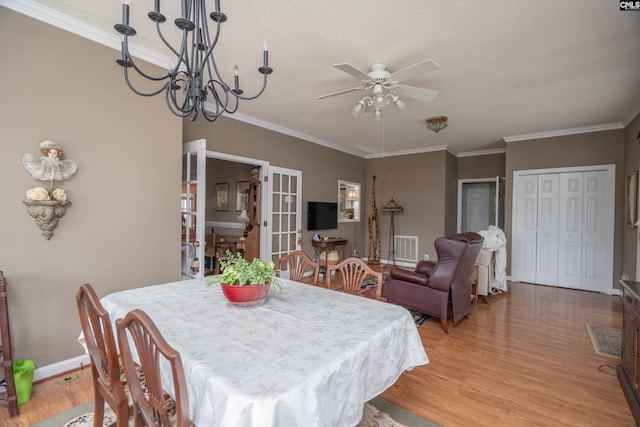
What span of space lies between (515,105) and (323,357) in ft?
13.6

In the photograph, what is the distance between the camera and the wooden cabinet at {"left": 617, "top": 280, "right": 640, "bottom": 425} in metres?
1.94

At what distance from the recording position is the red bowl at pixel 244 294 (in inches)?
64.2

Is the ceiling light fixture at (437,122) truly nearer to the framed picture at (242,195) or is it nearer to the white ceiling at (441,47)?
the white ceiling at (441,47)

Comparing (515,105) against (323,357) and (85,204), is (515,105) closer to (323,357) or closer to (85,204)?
(323,357)

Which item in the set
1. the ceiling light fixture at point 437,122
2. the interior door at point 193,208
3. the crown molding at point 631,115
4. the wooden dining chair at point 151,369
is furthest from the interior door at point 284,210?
the crown molding at point 631,115

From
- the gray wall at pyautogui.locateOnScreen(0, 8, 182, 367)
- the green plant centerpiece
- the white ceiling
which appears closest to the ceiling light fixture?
the white ceiling

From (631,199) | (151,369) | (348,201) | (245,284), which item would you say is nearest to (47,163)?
(245,284)

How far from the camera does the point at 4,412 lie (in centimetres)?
188

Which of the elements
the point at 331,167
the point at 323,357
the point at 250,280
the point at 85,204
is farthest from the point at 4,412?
the point at 331,167

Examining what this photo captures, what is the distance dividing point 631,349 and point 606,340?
1192 millimetres

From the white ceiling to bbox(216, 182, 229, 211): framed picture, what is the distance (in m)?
2.96

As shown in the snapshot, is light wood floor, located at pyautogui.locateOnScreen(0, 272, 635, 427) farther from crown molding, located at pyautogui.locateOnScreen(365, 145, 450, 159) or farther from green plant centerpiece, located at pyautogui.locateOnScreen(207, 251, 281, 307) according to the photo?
crown molding, located at pyautogui.locateOnScreen(365, 145, 450, 159)

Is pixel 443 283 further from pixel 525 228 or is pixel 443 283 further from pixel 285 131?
pixel 285 131

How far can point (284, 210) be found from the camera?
17.0 ft
